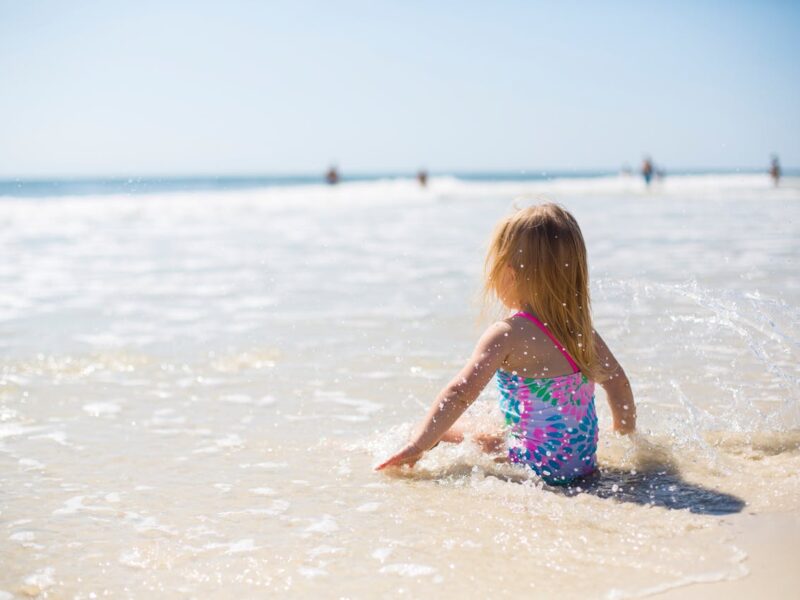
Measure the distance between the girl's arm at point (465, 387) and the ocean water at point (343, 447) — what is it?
0.65ft

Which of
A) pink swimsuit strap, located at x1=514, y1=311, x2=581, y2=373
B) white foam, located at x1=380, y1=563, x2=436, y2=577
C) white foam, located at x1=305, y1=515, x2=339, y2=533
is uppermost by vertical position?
pink swimsuit strap, located at x1=514, y1=311, x2=581, y2=373

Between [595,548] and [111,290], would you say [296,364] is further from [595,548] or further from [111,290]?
[111,290]

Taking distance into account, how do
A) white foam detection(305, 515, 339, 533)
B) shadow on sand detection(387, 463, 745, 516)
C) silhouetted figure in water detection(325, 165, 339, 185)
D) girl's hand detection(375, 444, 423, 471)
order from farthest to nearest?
1. silhouetted figure in water detection(325, 165, 339, 185)
2. girl's hand detection(375, 444, 423, 471)
3. shadow on sand detection(387, 463, 745, 516)
4. white foam detection(305, 515, 339, 533)

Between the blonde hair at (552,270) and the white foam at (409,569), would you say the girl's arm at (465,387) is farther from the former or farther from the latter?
the white foam at (409,569)

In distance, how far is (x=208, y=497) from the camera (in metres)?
3.14

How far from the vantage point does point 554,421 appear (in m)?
3.19

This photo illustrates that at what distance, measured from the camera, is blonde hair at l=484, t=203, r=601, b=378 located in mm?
3180

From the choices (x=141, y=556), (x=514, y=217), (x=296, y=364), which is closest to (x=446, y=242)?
(x=296, y=364)

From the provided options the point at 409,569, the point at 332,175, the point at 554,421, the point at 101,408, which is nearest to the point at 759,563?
the point at 554,421

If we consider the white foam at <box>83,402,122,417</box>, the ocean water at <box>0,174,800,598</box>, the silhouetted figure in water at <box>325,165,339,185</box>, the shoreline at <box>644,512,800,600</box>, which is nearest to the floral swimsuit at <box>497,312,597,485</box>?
the ocean water at <box>0,174,800,598</box>

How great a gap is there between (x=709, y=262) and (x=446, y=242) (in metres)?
5.19

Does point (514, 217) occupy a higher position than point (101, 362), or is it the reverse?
point (514, 217)

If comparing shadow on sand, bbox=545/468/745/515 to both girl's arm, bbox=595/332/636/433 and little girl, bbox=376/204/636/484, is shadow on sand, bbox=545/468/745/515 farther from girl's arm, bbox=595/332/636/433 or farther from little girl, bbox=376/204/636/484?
girl's arm, bbox=595/332/636/433

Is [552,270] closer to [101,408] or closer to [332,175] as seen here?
[101,408]
